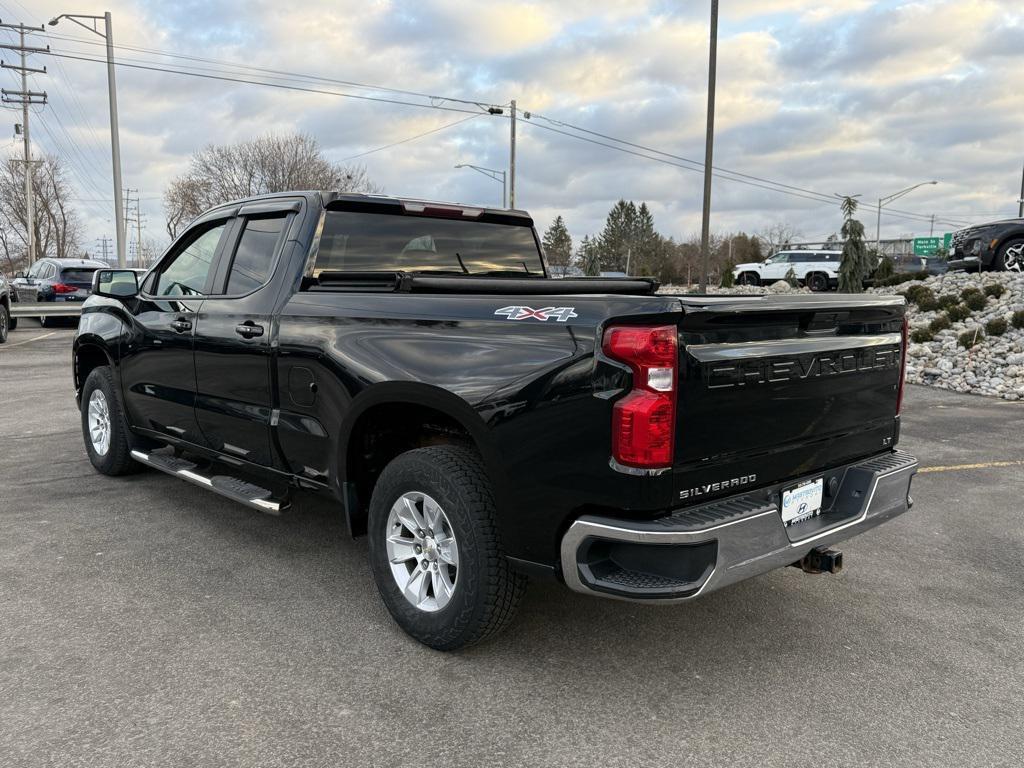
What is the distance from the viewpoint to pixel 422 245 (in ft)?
15.0

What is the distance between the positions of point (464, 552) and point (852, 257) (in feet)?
65.9

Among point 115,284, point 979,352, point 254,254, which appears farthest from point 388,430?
point 979,352

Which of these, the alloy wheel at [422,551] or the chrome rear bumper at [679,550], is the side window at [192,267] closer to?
the alloy wheel at [422,551]

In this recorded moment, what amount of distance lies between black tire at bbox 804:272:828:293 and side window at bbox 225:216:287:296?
28.9 meters

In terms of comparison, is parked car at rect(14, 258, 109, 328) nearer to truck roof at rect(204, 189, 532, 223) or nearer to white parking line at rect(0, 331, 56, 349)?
white parking line at rect(0, 331, 56, 349)

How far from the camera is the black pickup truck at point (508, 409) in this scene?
8.86 ft

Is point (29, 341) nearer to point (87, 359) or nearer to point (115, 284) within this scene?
point (87, 359)

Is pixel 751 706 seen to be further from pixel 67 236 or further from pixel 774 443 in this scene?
pixel 67 236

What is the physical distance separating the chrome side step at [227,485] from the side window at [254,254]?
42.3 inches

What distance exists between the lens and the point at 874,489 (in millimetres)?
3406

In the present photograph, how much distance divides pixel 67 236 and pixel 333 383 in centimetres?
8785

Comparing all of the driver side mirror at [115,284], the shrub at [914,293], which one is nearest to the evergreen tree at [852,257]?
the shrub at [914,293]

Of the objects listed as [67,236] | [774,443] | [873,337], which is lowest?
[774,443]

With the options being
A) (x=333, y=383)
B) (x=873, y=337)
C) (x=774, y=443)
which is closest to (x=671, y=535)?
(x=774, y=443)
